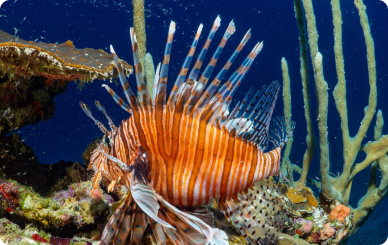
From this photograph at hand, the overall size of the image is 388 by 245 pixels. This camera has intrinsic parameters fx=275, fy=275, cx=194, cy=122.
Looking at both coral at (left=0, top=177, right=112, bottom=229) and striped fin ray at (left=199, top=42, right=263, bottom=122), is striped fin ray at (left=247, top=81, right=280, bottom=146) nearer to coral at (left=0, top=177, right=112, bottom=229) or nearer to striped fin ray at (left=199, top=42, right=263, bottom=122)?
striped fin ray at (left=199, top=42, right=263, bottom=122)

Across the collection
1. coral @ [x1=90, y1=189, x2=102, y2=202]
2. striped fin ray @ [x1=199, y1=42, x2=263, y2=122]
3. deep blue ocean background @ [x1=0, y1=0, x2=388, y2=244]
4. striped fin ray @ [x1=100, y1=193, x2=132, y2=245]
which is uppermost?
deep blue ocean background @ [x1=0, y1=0, x2=388, y2=244]

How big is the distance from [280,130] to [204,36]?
28.5m

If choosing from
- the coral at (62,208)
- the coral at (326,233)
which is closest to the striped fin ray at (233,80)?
the coral at (62,208)

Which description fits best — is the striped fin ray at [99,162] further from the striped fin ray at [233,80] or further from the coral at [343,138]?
the coral at [343,138]

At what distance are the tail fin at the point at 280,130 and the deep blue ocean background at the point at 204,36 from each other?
26637mm

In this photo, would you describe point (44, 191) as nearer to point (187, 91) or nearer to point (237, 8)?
point (187, 91)

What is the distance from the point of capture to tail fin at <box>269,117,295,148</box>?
306 cm

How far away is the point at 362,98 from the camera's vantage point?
39156 mm

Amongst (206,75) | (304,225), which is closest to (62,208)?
(206,75)

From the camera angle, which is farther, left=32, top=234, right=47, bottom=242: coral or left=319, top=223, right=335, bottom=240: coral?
left=319, top=223, right=335, bottom=240: coral

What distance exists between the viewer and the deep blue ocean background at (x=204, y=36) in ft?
111

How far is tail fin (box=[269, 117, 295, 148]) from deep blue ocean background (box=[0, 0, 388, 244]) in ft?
87.4

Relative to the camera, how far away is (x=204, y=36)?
3003 centimetres

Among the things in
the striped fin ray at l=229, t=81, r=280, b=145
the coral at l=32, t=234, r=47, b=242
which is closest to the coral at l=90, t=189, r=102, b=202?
the coral at l=32, t=234, r=47, b=242
